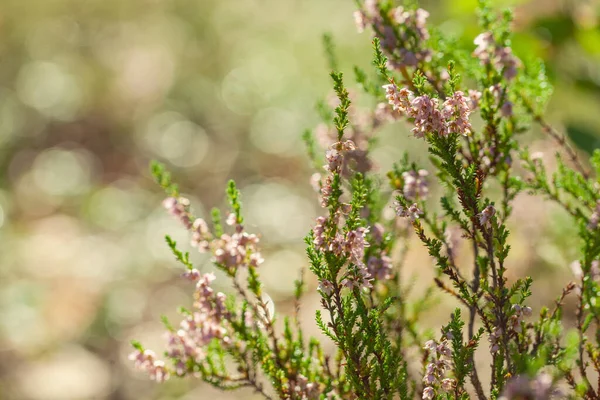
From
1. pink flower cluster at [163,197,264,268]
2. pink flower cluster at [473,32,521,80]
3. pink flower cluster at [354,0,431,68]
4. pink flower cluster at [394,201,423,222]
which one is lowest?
pink flower cluster at [394,201,423,222]

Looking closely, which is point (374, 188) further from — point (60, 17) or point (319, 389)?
point (60, 17)

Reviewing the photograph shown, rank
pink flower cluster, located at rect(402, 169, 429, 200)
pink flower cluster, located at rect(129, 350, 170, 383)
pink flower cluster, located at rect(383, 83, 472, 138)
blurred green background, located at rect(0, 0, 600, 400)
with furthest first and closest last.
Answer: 1. blurred green background, located at rect(0, 0, 600, 400)
2. pink flower cluster, located at rect(129, 350, 170, 383)
3. pink flower cluster, located at rect(402, 169, 429, 200)
4. pink flower cluster, located at rect(383, 83, 472, 138)

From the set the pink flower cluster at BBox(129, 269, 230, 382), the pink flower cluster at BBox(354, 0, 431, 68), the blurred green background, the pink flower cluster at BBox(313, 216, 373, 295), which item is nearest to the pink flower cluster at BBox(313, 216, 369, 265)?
the pink flower cluster at BBox(313, 216, 373, 295)

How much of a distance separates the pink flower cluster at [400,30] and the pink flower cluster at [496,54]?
0.72ft

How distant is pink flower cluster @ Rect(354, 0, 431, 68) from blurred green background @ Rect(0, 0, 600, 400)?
820 millimetres

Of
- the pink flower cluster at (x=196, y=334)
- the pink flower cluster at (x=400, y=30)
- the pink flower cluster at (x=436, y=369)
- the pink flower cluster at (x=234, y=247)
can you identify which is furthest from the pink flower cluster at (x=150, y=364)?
the pink flower cluster at (x=400, y=30)

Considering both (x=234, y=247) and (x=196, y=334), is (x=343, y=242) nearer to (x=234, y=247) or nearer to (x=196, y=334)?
(x=234, y=247)

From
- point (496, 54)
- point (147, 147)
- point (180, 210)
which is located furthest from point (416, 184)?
point (147, 147)

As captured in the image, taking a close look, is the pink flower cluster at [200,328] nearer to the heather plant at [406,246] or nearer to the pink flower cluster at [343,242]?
the heather plant at [406,246]

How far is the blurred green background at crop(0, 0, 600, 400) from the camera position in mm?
5207

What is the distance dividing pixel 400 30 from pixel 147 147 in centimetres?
696

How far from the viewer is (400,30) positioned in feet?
7.38

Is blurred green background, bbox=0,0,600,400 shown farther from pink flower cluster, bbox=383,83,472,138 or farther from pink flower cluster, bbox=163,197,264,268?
pink flower cluster, bbox=163,197,264,268

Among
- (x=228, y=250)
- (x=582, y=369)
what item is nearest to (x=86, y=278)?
(x=228, y=250)
